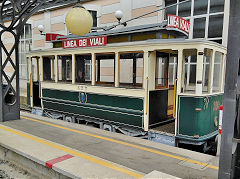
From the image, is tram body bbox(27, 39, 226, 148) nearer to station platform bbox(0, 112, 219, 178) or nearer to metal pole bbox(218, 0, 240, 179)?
station platform bbox(0, 112, 219, 178)

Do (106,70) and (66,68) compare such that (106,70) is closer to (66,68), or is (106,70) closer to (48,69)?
(66,68)

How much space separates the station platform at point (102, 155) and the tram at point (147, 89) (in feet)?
2.85

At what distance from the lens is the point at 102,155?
13.0ft

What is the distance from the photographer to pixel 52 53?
25.3 feet

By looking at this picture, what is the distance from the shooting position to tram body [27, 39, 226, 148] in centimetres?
495

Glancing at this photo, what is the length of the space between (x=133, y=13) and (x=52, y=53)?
610 cm

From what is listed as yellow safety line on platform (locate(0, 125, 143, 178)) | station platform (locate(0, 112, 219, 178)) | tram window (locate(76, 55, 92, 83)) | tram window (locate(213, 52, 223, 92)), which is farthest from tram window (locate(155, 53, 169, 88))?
yellow safety line on platform (locate(0, 125, 143, 178))

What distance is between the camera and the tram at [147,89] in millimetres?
4961

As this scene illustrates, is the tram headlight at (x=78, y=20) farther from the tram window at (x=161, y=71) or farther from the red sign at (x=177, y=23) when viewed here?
the tram window at (x=161, y=71)

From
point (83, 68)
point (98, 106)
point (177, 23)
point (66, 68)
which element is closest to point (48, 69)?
point (66, 68)

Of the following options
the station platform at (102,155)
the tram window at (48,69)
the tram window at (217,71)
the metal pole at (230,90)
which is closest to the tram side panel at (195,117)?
the tram window at (217,71)

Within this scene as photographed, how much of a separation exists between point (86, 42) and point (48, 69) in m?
2.57

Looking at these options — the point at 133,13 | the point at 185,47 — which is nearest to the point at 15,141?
the point at 185,47

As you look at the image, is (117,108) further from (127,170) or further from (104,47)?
(127,170)
